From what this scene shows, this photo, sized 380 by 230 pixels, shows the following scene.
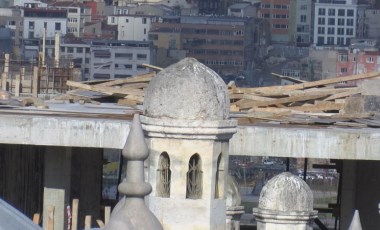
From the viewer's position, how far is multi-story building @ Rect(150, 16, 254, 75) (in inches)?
5694

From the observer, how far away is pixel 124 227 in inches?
291

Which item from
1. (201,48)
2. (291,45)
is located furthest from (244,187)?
(291,45)

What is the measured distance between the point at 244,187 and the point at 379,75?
155ft

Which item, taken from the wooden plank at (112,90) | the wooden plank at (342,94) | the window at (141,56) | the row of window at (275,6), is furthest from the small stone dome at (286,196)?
the row of window at (275,6)

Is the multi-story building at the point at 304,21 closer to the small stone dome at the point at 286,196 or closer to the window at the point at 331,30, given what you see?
the window at the point at 331,30

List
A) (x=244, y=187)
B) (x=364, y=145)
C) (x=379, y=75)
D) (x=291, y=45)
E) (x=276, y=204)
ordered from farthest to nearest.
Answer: (x=291, y=45) < (x=244, y=187) < (x=379, y=75) < (x=364, y=145) < (x=276, y=204)

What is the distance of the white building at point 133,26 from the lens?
147250mm

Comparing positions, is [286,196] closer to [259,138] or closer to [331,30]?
[259,138]

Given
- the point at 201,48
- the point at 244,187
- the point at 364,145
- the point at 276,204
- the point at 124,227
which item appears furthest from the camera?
the point at 201,48

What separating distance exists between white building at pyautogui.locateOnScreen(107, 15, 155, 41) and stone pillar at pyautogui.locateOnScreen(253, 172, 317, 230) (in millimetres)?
133604

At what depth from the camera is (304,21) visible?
15800 cm

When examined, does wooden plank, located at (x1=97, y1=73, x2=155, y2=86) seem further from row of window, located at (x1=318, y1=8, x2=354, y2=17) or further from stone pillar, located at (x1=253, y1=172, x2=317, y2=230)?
row of window, located at (x1=318, y1=8, x2=354, y2=17)

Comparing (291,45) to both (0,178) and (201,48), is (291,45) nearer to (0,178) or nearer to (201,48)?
(201,48)

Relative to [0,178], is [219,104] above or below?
above
